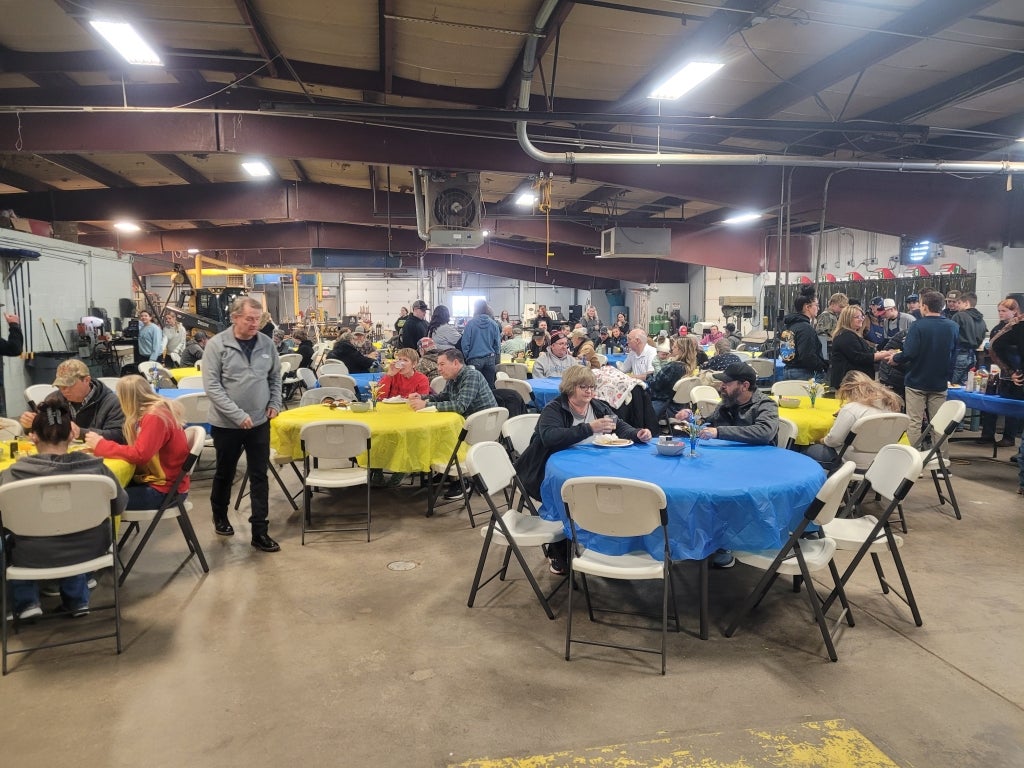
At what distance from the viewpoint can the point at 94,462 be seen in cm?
306

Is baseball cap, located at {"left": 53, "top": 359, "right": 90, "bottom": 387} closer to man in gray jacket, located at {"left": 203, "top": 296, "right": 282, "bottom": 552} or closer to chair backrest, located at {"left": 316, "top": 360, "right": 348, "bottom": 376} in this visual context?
man in gray jacket, located at {"left": 203, "top": 296, "right": 282, "bottom": 552}

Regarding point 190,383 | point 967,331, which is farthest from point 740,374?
point 190,383

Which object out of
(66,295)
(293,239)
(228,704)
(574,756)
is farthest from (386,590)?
(293,239)

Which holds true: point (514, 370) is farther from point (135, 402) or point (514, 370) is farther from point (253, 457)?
point (135, 402)

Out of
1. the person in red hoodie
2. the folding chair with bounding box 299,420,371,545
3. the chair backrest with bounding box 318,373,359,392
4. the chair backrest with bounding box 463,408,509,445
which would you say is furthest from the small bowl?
the chair backrest with bounding box 318,373,359,392

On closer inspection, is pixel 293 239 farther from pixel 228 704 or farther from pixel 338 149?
pixel 228 704

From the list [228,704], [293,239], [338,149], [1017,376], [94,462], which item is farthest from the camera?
[293,239]

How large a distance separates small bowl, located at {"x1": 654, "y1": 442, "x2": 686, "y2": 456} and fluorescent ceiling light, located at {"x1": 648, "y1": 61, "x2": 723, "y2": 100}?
318cm

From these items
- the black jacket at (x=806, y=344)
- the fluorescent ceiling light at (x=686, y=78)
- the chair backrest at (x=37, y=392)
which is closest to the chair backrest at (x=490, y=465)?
the fluorescent ceiling light at (x=686, y=78)

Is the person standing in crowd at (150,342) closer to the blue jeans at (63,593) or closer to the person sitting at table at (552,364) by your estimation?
the person sitting at table at (552,364)

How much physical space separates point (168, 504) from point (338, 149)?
16.5 ft

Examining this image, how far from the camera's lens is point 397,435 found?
15.1ft

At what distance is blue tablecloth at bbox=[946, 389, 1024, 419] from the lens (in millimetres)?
5500

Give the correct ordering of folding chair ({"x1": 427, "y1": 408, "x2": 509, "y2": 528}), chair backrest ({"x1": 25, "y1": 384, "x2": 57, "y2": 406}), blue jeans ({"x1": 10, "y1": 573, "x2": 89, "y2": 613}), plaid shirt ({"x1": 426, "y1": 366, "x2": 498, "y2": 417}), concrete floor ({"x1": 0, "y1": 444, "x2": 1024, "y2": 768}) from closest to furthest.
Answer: concrete floor ({"x1": 0, "y1": 444, "x2": 1024, "y2": 768}) → blue jeans ({"x1": 10, "y1": 573, "x2": 89, "y2": 613}) → folding chair ({"x1": 427, "y1": 408, "x2": 509, "y2": 528}) → plaid shirt ({"x1": 426, "y1": 366, "x2": 498, "y2": 417}) → chair backrest ({"x1": 25, "y1": 384, "x2": 57, "y2": 406})
